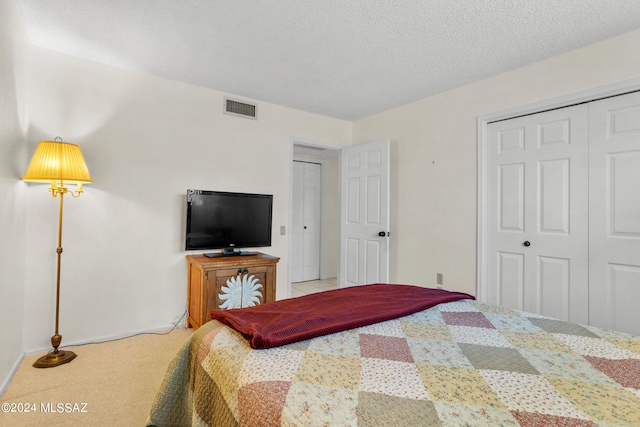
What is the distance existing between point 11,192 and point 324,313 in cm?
223

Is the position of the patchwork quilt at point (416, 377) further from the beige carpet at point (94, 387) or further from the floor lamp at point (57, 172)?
the floor lamp at point (57, 172)

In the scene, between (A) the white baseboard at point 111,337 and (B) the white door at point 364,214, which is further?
(B) the white door at point 364,214

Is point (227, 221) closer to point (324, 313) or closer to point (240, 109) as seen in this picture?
point (240, 109)

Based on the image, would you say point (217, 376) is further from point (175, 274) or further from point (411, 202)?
point (411, 202)

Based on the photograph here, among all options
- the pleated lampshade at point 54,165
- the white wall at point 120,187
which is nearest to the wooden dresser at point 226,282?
the white wall at point 120,187

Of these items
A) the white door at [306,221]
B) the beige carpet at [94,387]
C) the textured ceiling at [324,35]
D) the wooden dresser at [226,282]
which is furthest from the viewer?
the white door at [306,221]

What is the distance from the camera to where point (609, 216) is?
2.28m

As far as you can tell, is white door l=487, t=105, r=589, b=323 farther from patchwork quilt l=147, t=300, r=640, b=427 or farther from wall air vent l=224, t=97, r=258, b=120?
wall air vent l=224, t=97, r=258, b=120

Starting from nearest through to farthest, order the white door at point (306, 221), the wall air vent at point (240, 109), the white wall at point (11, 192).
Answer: the white wall at point (11, 192) < the wall air vent at point (240, 109) < the white door at point (306, 221)

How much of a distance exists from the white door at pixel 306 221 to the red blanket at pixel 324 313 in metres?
3.43

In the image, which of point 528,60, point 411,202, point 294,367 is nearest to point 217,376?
point 294,367

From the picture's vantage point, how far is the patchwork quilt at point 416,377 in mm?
743

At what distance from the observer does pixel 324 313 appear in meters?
1.39

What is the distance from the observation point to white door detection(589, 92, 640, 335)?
2.18m
